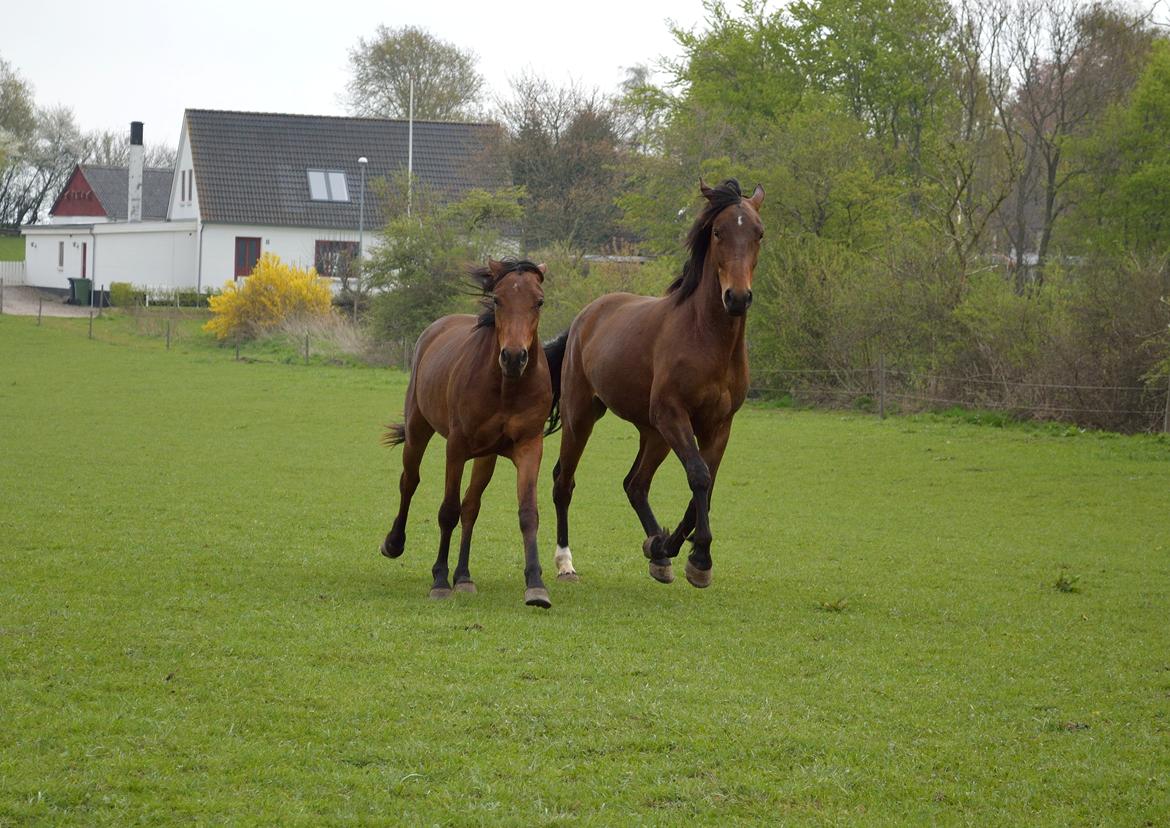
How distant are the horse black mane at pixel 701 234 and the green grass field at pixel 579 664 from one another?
2005mm

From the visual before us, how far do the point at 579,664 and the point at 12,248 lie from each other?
76.7 metres

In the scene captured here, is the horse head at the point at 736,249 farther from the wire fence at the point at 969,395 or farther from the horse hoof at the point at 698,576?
the wire fence at the point at 969,395

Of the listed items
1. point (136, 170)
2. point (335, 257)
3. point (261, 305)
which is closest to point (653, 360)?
point (261, 305)

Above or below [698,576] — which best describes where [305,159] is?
above

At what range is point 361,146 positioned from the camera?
54.5 metres

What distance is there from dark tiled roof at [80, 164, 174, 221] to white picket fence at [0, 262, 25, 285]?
25.3ft

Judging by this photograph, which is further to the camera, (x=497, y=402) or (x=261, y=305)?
(x=261, y=305)

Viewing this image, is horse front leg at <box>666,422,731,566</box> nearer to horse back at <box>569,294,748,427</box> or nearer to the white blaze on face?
horse back at <box>569,294,748,427</box>

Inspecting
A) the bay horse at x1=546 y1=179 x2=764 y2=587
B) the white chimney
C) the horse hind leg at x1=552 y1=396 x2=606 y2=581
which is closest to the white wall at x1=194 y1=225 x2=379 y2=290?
the white chimney

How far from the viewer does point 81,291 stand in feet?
174

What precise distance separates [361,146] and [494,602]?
160 feet

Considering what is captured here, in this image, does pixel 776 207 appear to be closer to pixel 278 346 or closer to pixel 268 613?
pixel 278 346

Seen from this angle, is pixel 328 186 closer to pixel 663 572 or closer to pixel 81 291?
pixel 81 291

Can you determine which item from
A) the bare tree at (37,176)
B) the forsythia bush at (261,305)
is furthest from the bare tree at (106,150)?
the forsythia bush at (261,305)
